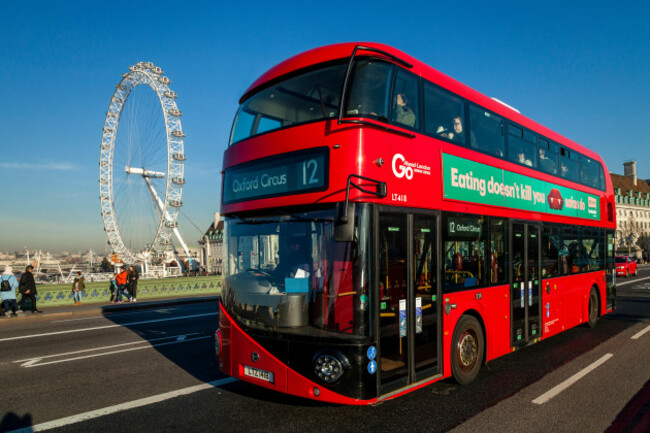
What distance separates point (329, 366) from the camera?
4.83 m

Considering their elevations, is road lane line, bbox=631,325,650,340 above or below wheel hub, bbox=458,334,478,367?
below

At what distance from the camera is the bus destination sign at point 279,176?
17.2 ft

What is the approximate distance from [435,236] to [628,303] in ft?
47.9

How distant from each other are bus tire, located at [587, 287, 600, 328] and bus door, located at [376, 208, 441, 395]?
23.4 feet

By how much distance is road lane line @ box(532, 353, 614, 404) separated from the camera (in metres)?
5.87

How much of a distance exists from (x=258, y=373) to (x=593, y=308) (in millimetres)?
9413

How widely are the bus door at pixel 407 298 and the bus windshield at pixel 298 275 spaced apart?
31 centimetres

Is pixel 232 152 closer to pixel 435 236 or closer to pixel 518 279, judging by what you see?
pixel 435 236

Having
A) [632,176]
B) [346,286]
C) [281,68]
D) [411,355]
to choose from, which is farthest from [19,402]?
[632,176]

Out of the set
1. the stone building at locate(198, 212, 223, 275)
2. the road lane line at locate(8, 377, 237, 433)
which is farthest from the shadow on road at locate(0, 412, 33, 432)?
the stone building at locate(198, 212, 223, 275)

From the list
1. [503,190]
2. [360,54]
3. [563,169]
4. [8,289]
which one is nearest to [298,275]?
[360,54]

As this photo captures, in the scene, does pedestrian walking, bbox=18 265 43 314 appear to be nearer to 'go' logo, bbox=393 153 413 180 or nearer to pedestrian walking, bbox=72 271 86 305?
pedestrian walking, bbox=72 271 86 305

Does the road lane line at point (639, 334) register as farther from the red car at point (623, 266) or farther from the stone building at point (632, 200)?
the stone building at point (632, 200)

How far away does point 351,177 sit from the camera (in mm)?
4961
